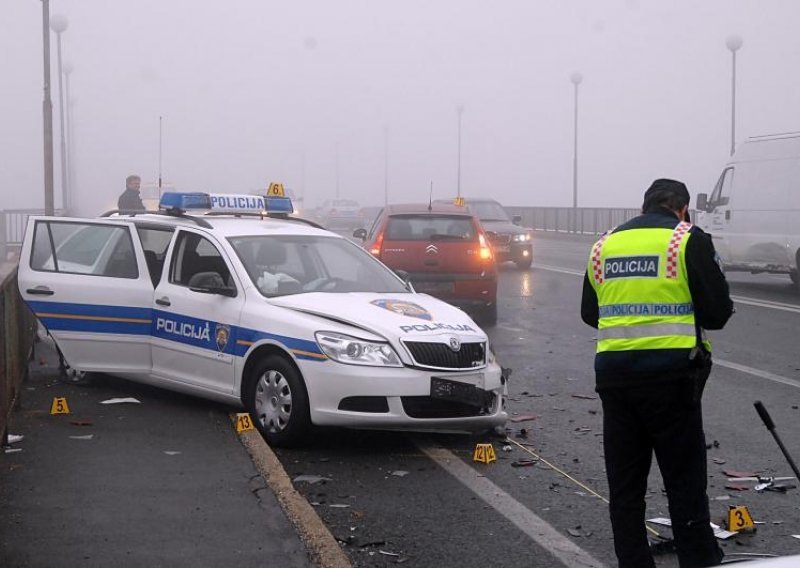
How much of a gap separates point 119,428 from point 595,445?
3369mm

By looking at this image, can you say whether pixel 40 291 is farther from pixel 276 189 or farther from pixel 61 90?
pixel 61 90

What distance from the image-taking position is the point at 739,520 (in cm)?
596

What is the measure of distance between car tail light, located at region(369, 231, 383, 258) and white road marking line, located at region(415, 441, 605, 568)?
7.06 meters

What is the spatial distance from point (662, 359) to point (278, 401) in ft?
11.8

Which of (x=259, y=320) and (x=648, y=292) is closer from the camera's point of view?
(x=648, y=292)

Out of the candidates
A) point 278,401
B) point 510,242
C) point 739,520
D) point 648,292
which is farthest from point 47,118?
point 648,292

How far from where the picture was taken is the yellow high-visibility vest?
190 inches

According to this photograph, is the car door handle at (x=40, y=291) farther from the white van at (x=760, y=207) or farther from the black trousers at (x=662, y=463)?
the white van at (x=760, y=207)

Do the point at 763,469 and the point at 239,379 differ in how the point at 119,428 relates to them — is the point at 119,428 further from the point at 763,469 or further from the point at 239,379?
the point at 763,469

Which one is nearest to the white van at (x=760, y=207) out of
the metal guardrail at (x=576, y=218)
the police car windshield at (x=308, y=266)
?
the police car windshield at (x=308, y=266)

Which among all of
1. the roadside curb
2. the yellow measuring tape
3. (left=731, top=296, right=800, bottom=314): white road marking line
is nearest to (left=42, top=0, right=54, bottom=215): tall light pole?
(left=731, top=296, right=800, bottom=314): white road marking line

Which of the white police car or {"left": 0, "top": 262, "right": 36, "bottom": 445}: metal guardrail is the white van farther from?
{"left": 0, "top": 262, "right": 36, "bottom": 445}: metal guardrail

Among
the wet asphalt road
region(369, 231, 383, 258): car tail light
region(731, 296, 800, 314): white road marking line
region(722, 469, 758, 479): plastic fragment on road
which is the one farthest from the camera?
region(731, 296, 800, 314): white road marking line

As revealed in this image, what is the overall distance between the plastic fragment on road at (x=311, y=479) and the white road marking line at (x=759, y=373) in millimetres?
5422
